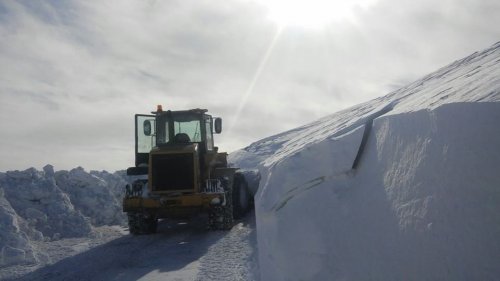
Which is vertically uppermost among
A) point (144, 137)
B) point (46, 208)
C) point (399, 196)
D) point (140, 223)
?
point (144, 137)

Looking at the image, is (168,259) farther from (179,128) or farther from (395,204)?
(395,204)

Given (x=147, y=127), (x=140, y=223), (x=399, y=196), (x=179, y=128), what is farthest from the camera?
(x=179, y=128)

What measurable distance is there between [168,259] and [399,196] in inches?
216

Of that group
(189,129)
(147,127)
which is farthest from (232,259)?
(147,127)

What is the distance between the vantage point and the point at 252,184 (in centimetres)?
1336

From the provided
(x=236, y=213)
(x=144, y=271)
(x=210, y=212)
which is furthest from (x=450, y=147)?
(x=236, y=213)

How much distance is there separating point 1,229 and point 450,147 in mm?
8042

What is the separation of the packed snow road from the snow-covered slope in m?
2.33

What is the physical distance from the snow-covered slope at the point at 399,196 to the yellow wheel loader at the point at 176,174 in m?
5.71

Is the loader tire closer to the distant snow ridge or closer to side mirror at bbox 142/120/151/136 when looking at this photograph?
the distant snow ridge

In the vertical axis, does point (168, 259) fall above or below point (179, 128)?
below

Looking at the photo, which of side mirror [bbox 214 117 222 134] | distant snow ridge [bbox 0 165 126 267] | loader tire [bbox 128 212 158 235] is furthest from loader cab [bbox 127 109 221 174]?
distant snow ridge [bbox 0 165 126 267]

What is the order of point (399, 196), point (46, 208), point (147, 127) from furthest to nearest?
point (46, 208) < point (147, 127) < point (399, 196)

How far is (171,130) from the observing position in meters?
10.7
